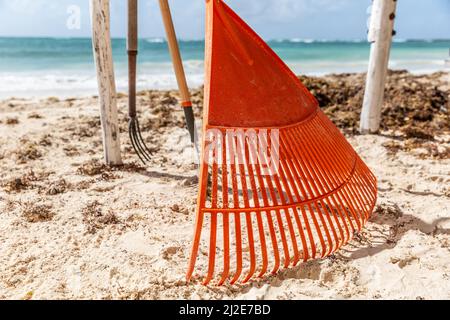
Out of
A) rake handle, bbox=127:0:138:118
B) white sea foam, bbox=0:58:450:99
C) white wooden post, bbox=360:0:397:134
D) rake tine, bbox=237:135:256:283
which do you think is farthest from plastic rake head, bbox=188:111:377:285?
white sea foam, bbox=0:58:450:99

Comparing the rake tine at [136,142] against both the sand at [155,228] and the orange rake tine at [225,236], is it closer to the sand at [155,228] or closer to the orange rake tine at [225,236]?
the sand at [155,228]

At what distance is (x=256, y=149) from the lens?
1.97 metres

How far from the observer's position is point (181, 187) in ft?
10.00

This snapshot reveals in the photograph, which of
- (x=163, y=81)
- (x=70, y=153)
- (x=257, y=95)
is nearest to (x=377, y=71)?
(x=257, y=95)

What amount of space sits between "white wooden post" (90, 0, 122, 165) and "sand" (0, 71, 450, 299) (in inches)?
7.3

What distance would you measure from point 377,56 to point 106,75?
2405 mm

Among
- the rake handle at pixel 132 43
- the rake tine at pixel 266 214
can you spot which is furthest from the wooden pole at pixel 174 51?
the rake tine at pixel 266 214

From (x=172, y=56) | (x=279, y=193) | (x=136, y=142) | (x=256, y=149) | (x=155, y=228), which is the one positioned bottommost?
(x=155, y=228)

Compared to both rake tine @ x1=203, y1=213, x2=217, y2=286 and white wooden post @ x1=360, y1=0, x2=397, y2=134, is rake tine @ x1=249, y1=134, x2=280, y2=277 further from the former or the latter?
white wooden post @ x1=360, y1=0, x2=397, y2=134

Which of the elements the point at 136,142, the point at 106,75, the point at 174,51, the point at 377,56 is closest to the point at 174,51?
the point at 174,51

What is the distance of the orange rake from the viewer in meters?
1.86

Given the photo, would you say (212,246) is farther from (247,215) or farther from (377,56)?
(377,56)
